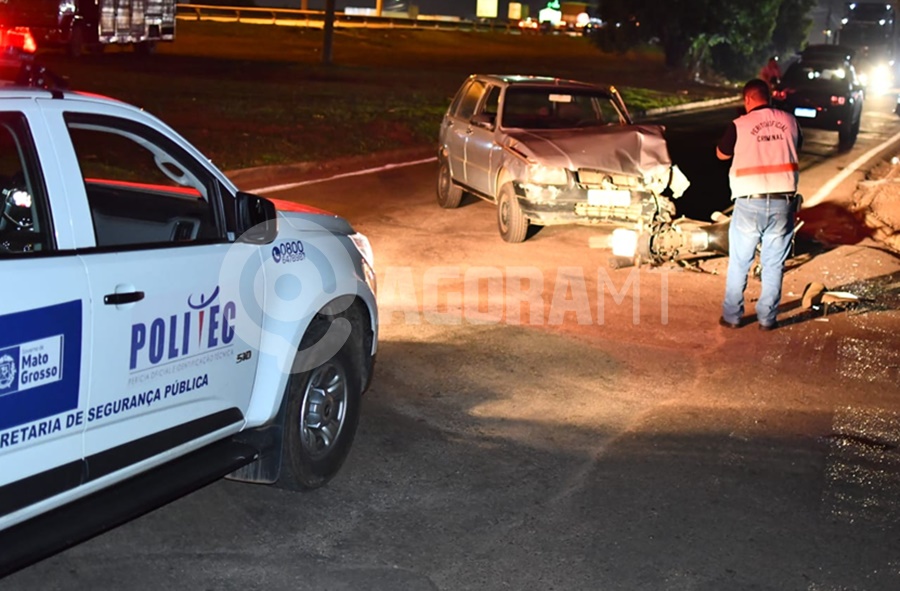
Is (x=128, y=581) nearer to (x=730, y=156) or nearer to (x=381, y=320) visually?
(x=381, y=320)

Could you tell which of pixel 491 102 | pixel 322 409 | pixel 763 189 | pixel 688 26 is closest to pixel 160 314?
pixel 322 409

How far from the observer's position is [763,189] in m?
9.43

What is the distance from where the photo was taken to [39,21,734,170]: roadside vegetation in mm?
20625

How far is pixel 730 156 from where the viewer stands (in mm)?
9711

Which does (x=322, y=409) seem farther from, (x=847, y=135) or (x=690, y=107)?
(x=690, y=107)

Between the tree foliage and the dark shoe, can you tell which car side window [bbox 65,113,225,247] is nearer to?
the dark shoe

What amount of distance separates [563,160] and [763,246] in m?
3.27

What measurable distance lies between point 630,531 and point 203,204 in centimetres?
251

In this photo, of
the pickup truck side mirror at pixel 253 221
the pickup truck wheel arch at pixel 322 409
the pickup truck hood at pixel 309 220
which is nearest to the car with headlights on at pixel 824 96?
the pickup truck hood at pixel 309 220

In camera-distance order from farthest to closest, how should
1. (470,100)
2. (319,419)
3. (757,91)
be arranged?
(470,100)
(757,91)
(319,419)

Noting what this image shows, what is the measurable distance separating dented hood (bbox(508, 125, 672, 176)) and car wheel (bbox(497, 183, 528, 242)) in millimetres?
465

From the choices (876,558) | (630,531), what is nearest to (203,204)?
(630,531)

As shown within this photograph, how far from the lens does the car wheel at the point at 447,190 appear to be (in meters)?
14.9

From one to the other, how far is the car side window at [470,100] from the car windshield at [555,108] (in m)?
0.41
